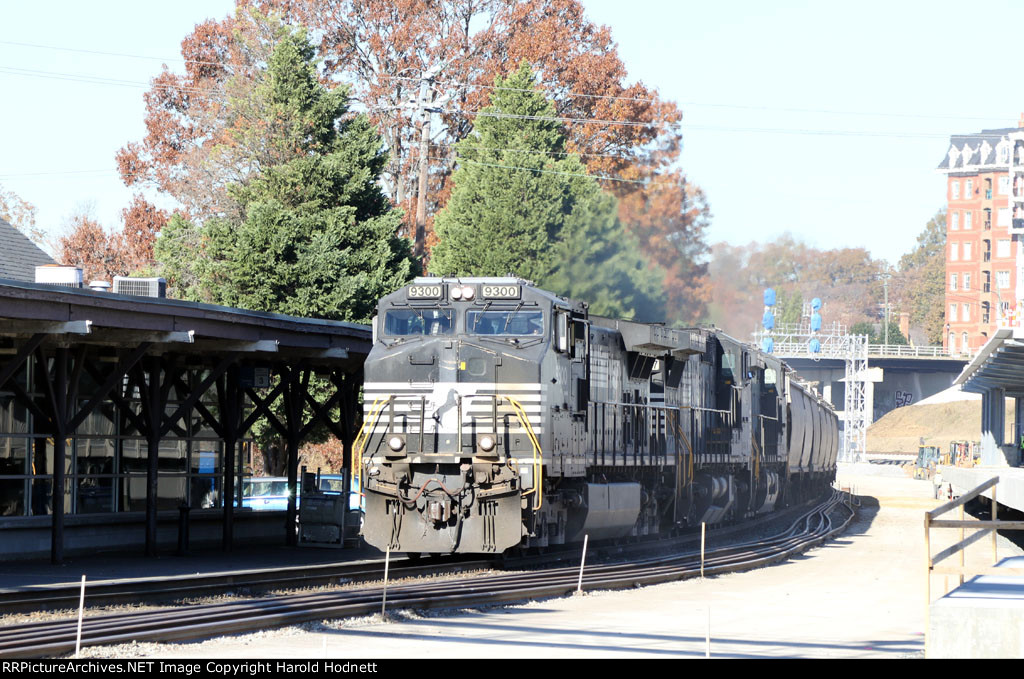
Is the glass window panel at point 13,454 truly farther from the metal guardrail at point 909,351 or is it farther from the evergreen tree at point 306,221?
the metal guardrail at point 909,351

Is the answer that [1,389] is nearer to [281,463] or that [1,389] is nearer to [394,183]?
[281,463]

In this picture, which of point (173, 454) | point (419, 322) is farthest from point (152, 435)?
point (419, 322)

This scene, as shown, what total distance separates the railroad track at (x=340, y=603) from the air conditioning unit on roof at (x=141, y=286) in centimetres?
1144

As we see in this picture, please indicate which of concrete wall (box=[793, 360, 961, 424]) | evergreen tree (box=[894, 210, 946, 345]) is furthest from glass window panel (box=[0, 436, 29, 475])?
evergreen tree (box=[894, 210, 946, 345])

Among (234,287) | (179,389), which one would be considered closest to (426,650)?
(179,389)

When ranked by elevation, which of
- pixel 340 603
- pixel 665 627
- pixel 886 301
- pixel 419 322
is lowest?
pixel 665 627

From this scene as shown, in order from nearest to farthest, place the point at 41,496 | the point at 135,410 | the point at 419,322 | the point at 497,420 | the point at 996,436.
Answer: the point at 497,420, the point at 419,322, the point at 41,496, the point at 135,410, the point at 996,436

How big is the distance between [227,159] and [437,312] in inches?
1042

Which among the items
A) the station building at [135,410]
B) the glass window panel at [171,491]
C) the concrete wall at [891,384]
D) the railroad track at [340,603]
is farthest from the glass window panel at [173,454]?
the concrete wall at [891,384]

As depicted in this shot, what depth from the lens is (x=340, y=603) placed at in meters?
14.0

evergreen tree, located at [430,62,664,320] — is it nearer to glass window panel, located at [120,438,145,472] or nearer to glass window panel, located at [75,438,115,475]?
glass window panel, located at [120,438,145,472]

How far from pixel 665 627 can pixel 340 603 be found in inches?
142

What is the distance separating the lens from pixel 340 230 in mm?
32906

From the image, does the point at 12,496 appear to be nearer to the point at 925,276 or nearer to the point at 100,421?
the point at 100,421
